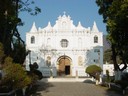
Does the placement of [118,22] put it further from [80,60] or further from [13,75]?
[80,60]

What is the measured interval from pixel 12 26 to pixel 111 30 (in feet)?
29.2

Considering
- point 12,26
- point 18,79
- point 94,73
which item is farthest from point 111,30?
point 94,73

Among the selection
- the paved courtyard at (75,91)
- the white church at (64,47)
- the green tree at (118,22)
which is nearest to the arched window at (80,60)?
the white church at (64,47)

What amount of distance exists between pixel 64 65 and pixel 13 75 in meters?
42.1

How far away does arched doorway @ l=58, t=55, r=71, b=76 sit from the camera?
6062cm

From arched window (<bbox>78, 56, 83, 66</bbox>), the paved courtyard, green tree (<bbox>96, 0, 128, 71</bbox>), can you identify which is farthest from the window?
green tree (<bbox>96, 0, 128, 71</bbox>)

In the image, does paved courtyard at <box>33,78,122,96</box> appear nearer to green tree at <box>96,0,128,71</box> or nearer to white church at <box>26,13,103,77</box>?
green tree at <box>96,0,128,71</box>

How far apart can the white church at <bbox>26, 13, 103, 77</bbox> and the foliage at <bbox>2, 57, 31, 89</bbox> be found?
40544 mm

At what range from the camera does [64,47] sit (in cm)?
6128

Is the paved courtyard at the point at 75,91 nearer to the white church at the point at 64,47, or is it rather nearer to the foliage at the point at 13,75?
the foliage at the point at 13,75

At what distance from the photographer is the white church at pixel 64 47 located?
60.4 meters

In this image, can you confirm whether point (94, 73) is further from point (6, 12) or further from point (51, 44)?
point (6, 12)

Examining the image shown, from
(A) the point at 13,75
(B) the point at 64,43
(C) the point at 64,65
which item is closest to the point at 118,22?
(A) the point at 13,75

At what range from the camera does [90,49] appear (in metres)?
60.6
